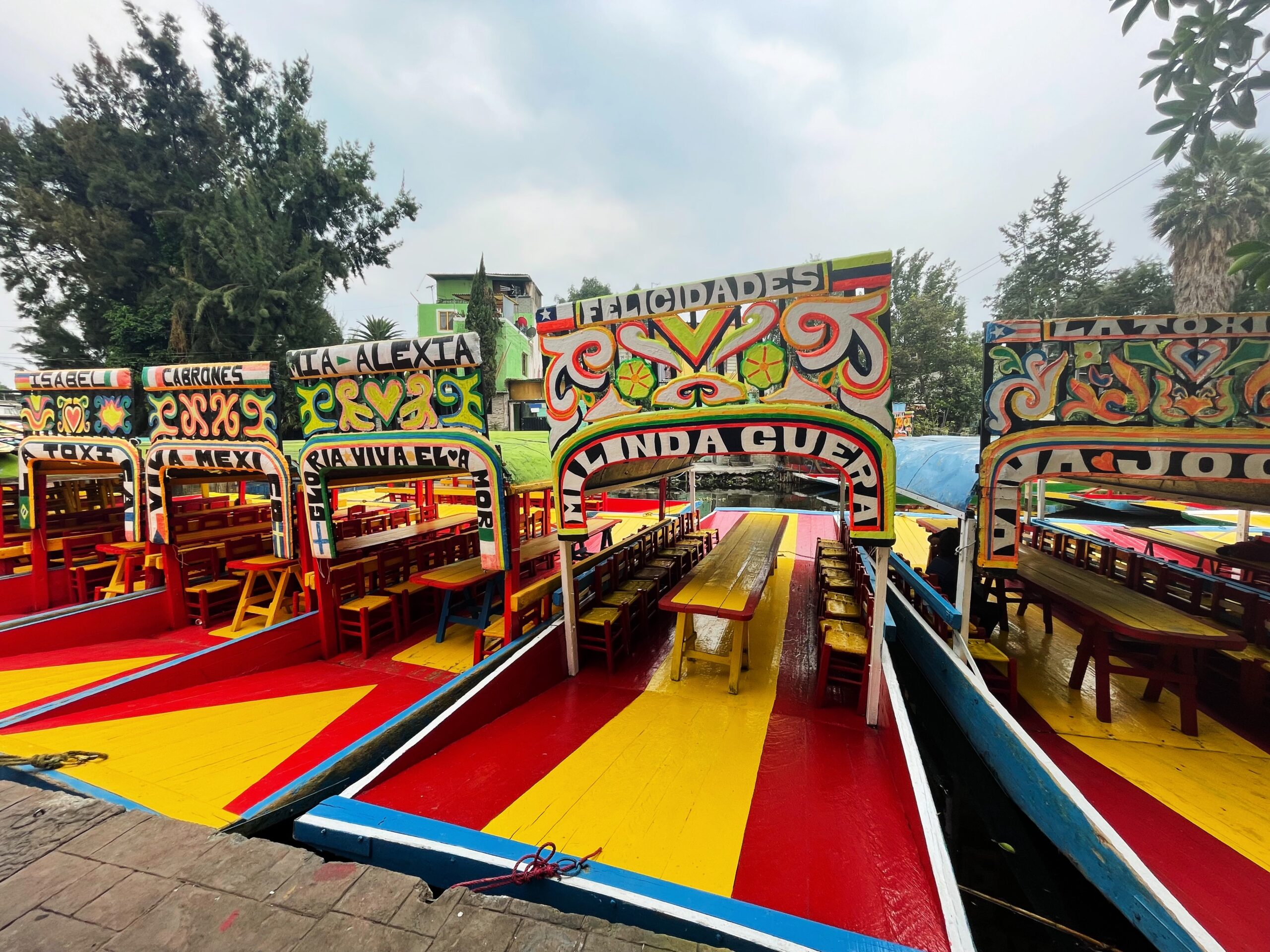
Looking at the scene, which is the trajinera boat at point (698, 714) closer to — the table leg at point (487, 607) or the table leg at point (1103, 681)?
the table leg at point (487, 607)

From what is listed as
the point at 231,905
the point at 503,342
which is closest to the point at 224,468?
the point at 231,905

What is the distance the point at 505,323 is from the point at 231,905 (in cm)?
2761

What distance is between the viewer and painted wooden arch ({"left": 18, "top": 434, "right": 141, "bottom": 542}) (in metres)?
6.54

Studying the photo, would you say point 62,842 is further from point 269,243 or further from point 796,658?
point 269,243

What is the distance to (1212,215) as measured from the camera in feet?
58.9

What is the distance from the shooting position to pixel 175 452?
6.27 metres

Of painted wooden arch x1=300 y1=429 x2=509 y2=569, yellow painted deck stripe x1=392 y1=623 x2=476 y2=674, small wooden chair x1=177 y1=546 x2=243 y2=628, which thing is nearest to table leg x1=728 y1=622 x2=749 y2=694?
painted wooden arch x1=300 y1=429 x2=509 y2=569

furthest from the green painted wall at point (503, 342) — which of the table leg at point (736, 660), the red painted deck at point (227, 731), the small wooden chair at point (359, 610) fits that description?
the table leg at point (736, 660)

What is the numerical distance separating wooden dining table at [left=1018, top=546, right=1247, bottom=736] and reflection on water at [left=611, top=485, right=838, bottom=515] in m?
14.8

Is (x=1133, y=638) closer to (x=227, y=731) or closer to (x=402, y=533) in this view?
(x=227, y=731)

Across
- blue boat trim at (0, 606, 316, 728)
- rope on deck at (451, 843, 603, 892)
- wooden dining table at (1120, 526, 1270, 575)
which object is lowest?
blue boat trim at (0, 606, 316, 728)

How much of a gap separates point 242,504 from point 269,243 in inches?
551

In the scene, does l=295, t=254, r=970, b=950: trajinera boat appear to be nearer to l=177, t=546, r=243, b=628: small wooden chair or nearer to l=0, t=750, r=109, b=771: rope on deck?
l=0, t=750, r=109, b=771: rope on deck

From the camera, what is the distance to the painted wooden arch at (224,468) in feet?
19.4
